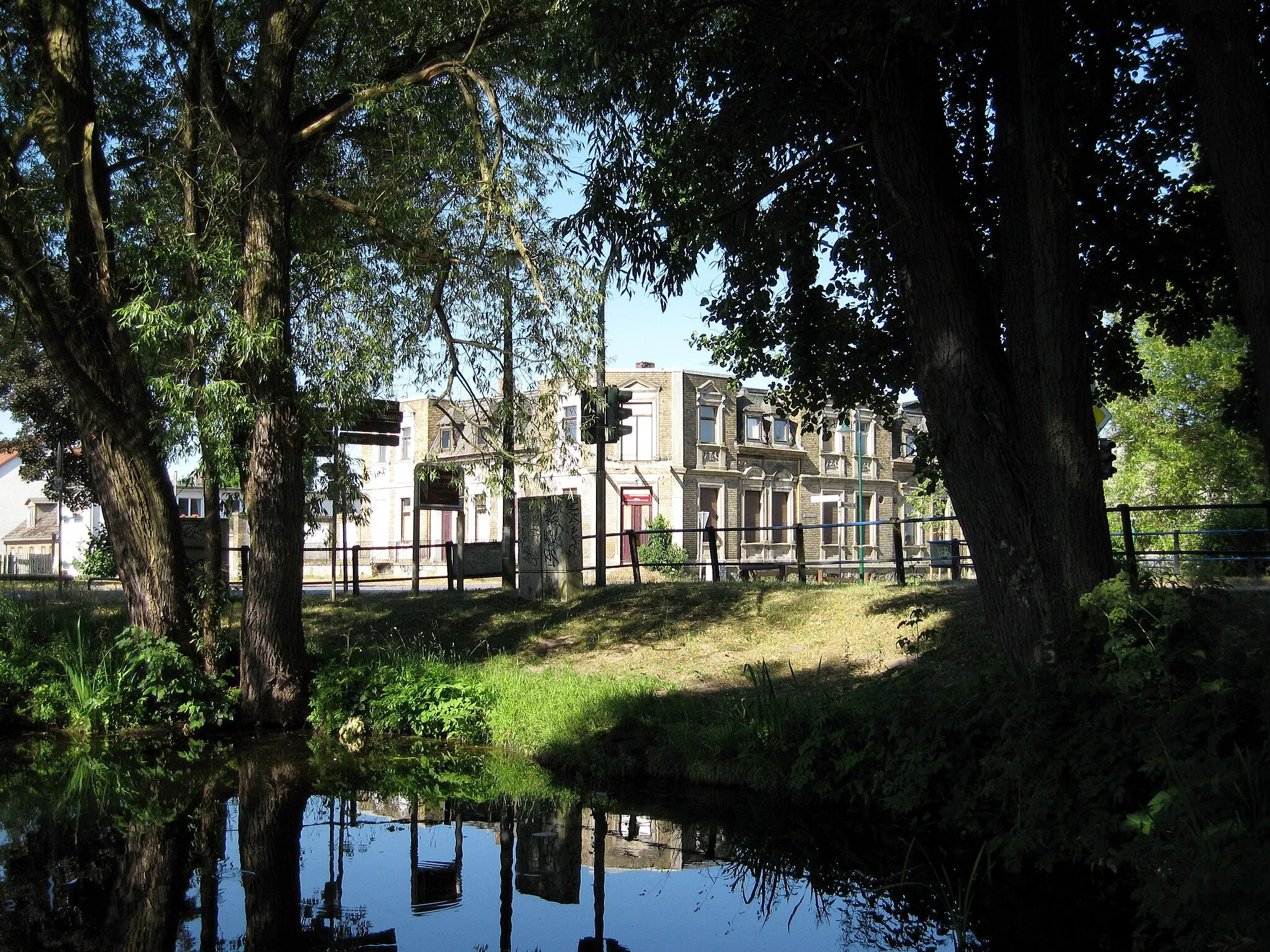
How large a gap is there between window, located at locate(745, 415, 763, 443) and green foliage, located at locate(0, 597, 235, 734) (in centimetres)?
3620

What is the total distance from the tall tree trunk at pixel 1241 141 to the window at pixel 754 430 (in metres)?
40.3

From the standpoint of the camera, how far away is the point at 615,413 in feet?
52.9

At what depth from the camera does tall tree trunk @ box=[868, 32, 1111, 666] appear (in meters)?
7.49

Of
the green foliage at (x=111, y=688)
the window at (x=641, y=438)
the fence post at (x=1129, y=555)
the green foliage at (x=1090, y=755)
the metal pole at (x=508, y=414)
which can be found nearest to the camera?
the green foliage at (x=1090, y=755)

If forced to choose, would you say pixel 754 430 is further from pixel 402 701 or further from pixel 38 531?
pixel 38 531

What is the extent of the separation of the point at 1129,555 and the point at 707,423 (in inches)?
1318

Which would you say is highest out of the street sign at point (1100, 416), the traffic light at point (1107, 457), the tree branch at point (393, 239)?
the tree branch at point (393, 239)

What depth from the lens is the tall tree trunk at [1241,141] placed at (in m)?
6.04

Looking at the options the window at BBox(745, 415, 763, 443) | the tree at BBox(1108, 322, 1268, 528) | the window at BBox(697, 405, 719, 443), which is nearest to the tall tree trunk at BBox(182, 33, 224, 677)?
the tree at BBox(1108, 322, 1268, 528)

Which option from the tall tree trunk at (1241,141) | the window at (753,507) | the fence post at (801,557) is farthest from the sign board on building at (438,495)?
the window at (753,507)

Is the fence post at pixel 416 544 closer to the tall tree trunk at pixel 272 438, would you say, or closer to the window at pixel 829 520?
the tall tree trunk at pixel 272 438

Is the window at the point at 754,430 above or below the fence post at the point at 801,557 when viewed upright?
above

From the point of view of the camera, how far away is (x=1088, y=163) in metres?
9.66

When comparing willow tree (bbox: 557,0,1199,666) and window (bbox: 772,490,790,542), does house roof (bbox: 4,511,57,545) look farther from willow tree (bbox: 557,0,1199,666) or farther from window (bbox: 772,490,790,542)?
willow tree (bbox: 557,0,1199,666)
